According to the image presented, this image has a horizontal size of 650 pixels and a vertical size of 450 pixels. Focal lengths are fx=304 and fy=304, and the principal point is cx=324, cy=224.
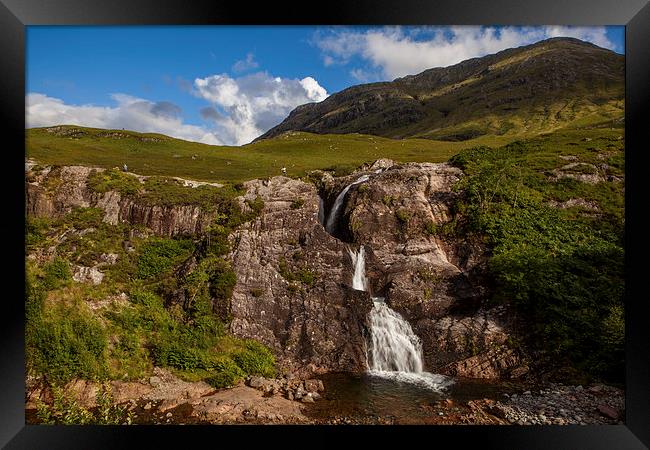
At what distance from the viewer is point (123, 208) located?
12695 millimetres

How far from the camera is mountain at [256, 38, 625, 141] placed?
37.3 metres

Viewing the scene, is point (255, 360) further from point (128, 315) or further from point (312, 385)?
point (128, 315)

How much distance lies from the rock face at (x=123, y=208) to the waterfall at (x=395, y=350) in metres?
7.51

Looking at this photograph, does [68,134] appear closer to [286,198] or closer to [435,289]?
[286,198]

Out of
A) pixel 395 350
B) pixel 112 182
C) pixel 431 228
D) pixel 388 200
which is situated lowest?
pixel 395 350

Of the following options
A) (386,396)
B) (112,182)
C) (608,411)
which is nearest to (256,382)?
(386,396)

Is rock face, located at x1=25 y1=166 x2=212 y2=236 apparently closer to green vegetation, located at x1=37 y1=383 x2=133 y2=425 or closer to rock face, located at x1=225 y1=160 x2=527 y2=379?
rock face, located at x1=225 y1=160 x2=527 y2=379

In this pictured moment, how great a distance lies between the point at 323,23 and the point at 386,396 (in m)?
8.24

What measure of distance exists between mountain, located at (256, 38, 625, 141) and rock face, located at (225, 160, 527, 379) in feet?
52.3

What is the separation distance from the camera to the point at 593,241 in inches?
395

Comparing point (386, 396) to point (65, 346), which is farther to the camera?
point (386, 396)

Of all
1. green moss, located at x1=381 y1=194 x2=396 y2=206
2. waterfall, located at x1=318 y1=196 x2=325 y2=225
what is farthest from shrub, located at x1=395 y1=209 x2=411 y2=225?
waterfall, located at x1=318 y1=196 x2=325 y2=225

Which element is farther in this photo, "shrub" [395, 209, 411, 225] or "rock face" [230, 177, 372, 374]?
"shrub" [395, 209, 411, 225]

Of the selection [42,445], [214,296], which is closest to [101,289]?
[214,296]
